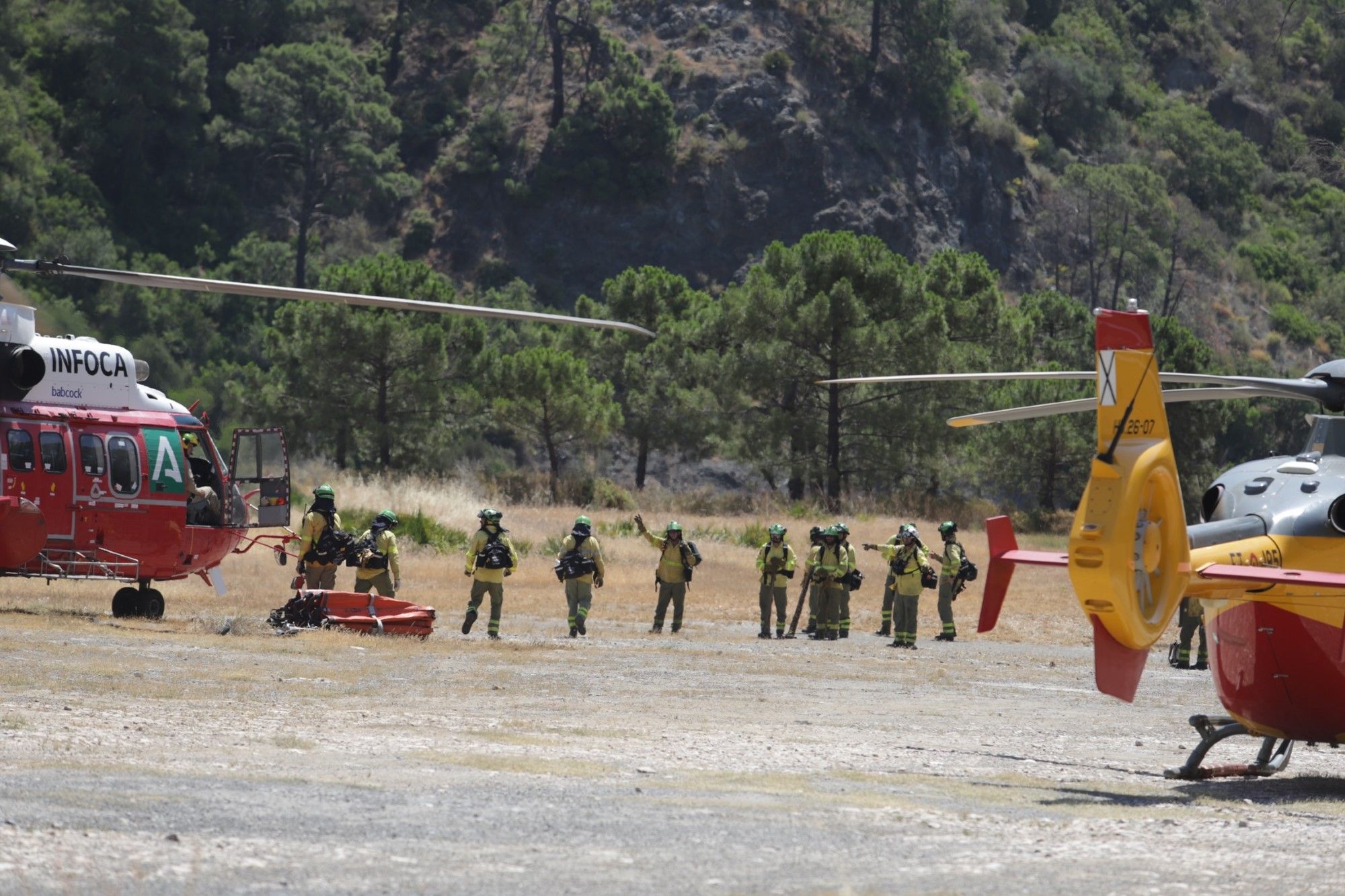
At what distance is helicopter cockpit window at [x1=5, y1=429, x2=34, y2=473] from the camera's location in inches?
784

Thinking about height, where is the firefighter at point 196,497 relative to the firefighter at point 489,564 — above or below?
above

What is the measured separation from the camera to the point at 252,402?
2099 inches

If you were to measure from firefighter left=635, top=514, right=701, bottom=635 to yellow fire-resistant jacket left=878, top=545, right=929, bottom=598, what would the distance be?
9.61 ft

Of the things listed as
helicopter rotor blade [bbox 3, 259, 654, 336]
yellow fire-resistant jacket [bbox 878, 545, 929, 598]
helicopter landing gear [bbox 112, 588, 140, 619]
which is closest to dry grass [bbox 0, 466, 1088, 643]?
helicopter landing gear [bbox 112, 588, 140, 619]

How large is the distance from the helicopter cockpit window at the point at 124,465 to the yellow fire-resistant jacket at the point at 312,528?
2.21 m

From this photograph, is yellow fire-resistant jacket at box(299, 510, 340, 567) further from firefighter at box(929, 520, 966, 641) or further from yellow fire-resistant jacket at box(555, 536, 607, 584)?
firefighter at box(929, 520, 966, 641)

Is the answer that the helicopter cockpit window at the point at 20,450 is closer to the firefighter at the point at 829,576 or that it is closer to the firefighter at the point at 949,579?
the firefighter at the point at 829,576

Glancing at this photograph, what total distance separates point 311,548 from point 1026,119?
89.5m

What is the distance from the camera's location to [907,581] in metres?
24.7

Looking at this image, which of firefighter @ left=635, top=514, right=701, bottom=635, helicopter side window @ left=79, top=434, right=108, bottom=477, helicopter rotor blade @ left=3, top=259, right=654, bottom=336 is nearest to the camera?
helicopter rotor blade @ left=3, top=259, right=654, bottom=336

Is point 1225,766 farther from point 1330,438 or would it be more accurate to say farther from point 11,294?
point 11,294

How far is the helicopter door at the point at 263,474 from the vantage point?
21.7m

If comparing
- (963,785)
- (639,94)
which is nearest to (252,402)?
(639,94)

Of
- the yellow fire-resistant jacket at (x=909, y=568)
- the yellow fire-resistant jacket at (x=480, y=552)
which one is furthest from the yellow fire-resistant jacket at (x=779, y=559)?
the yellow fire-resistant jacket at (x=480, y=552)
